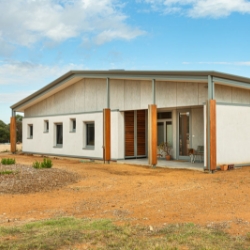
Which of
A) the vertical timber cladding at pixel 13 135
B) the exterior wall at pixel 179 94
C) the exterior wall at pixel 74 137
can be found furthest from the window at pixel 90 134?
the vertical timber cladding at pixel 13 135

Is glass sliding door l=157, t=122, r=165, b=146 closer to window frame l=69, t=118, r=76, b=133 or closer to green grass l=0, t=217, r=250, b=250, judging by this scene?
window frame l=69, t=118, r=76, b=133

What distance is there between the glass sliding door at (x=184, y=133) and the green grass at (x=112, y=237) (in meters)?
11.8

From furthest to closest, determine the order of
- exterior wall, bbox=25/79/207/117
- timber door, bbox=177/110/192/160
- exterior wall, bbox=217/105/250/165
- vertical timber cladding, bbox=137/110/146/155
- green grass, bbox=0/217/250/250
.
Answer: vertical timber cladding, bbox=137/110/146/155
timber door, bbox=177/110/192/160
exterior wall, bbox=25/79/207/117
exterior wall, bbox=217/105/250/165
green grass, bbox=0/217/250/250

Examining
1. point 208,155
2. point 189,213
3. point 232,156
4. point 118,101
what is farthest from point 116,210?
point 118,101

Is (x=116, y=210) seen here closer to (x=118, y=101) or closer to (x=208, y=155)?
(x=208, y=155)

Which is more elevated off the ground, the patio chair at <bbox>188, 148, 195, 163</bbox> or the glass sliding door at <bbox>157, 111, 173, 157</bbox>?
the glass sliding door at <bbox>157, 111, 173, 157</bbox>

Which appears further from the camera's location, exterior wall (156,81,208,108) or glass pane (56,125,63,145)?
glass pane (56,125,63,145)

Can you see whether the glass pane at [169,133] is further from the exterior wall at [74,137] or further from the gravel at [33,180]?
the gravel at [33,180]

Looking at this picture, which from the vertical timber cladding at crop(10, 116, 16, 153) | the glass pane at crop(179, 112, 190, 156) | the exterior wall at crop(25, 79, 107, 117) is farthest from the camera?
the vertical timber cladding at crop(10, 116, 16, 153)

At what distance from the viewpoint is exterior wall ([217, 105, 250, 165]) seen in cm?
1361

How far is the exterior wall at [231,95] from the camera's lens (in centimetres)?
1466

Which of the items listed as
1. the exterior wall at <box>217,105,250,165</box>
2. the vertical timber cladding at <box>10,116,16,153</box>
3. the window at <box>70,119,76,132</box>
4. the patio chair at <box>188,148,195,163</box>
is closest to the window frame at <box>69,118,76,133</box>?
the window at <box>70,119,76,132</box>

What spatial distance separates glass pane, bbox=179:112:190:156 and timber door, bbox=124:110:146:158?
8.05 feet

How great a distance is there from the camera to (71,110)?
69.6 feet
